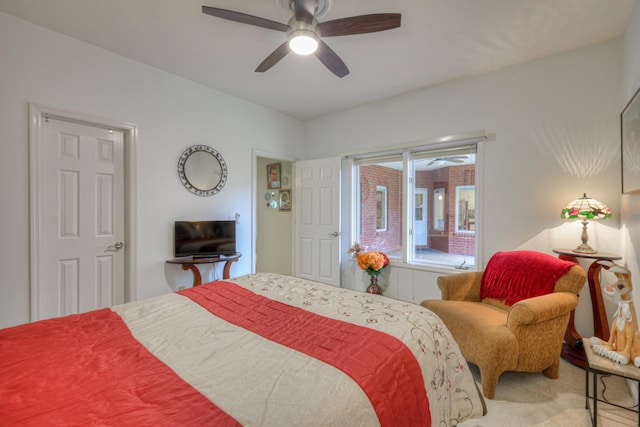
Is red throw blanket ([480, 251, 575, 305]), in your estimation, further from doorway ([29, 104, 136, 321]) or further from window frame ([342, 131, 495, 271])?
doorway ([29, 104, 136, 321])

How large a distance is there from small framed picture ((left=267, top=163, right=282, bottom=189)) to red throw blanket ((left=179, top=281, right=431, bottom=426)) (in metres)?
3.51

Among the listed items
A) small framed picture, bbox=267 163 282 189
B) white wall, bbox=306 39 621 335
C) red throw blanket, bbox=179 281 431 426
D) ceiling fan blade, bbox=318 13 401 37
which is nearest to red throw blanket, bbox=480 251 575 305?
white wall, bbox=306 39 621 335

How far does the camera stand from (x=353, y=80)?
10.3 ft

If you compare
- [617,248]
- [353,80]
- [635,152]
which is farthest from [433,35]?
[617,248]

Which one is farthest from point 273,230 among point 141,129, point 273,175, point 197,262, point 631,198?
point 631,198

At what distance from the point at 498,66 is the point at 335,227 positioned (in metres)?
2.57

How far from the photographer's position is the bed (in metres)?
0.76

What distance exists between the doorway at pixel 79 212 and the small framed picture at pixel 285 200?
2294 mm

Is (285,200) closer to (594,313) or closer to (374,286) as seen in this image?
(374,286)

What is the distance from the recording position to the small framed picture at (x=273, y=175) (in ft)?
15.7

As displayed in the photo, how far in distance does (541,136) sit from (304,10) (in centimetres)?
246

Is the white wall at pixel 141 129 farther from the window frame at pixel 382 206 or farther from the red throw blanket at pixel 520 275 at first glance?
the red throw blanket at pixel 520 275

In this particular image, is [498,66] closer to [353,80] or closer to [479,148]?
[479,148]

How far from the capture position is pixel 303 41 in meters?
1.83
